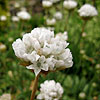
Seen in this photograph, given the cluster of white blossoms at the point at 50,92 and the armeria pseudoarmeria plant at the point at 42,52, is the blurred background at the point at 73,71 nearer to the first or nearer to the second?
the cluster of white blossoms at the point at 50,92

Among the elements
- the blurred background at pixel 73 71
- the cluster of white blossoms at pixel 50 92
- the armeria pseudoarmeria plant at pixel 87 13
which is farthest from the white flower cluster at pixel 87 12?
the cluster of white blossoms at pixel 50 92

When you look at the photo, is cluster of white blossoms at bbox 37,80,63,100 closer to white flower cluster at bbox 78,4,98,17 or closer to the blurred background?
the blurred background

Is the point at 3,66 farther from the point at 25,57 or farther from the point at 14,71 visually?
the point at 25,57

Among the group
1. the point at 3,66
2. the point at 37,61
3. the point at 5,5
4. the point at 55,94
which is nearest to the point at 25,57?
the point at 37,61

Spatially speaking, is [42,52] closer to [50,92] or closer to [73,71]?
[50,92]

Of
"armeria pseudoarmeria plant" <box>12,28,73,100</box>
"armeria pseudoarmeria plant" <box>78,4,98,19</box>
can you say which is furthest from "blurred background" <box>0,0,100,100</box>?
"armeria pseudoarmeria plant" <box>12,28,73,100</box>

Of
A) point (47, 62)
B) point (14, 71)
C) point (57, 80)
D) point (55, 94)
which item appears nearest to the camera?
point (47, 62)

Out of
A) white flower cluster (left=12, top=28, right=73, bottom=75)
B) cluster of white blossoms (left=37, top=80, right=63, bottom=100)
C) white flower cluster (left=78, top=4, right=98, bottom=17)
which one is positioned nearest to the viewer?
white flower cluster (left=12, top=28, right=73, bottom=75)

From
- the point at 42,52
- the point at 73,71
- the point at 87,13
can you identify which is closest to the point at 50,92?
the point at 42,52
